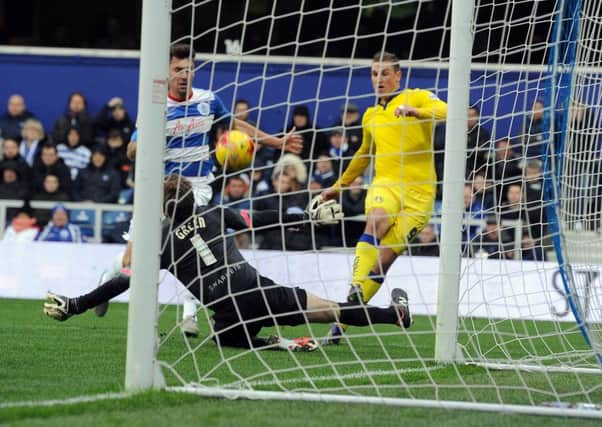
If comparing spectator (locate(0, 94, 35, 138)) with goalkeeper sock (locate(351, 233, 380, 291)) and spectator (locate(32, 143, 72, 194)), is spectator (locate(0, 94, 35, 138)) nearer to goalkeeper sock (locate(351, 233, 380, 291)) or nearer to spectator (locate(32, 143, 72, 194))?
spectator (locate(32, 143, 72, 194))

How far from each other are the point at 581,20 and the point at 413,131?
210cm

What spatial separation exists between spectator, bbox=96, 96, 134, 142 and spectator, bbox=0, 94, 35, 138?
96cm

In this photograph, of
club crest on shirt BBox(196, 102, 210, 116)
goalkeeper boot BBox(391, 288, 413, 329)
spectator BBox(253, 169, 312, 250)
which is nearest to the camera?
goalkeeper boot BBox(391, 288, 413, 329)

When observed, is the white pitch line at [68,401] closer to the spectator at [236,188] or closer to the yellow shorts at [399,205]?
the yellow shorts at [399,205]

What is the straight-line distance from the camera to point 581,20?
6.96 meters

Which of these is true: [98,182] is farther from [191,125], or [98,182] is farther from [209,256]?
[209,256]

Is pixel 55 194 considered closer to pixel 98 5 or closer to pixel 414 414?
pixel 98 5

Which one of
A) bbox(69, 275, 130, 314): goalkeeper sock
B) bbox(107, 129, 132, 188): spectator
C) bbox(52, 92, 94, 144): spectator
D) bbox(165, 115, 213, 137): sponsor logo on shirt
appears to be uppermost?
bbox(165, 115, 213, 137): sponsor logo on shirt

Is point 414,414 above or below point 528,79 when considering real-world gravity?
below

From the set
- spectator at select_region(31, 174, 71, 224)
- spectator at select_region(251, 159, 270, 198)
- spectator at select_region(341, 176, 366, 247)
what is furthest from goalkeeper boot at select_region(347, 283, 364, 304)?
spectator at select_region(31, 174, 71, 224)

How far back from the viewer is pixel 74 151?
51.4ft

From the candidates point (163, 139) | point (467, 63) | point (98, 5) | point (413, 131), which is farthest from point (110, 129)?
point (163, 139)

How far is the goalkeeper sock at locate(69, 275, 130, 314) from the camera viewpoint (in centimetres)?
806

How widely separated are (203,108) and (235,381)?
8.87 feet
